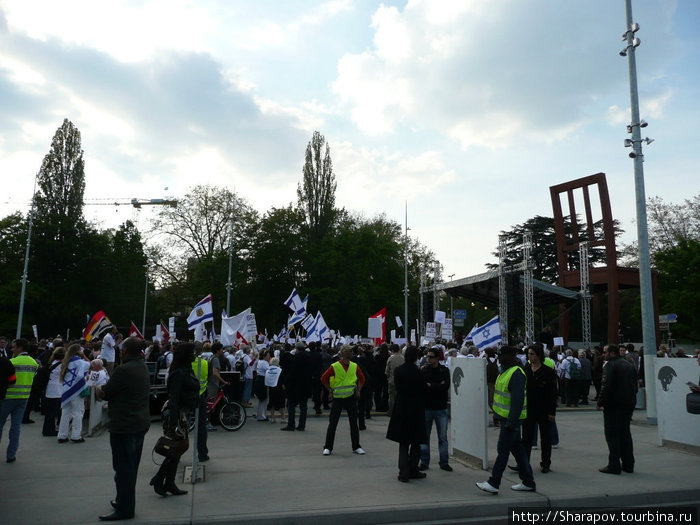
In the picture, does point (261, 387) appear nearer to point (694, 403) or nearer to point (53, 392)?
point (53, 392)

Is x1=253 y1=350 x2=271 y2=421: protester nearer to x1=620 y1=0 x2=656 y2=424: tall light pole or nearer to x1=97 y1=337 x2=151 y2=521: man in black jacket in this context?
x1=97 y1=337 x2=151 y2=521: man in black jacket

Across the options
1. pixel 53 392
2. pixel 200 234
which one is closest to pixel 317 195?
pixel 200 234

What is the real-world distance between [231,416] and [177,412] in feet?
19.9

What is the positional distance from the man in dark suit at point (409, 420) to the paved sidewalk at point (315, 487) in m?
0.26

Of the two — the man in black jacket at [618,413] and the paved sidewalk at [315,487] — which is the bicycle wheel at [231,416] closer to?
the paved sidewalk at [315,487]

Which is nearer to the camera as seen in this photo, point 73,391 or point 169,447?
point 169,447

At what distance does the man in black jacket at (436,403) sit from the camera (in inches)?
344

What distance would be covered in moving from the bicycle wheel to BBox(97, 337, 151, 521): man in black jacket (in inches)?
262

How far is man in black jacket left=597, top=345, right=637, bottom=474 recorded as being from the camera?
8.49 m

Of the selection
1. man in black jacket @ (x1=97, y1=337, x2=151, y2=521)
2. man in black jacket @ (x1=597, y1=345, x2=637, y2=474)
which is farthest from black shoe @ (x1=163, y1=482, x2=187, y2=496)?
man in black jacket @ (x1=597, y1=345, x2=637, y2=474)

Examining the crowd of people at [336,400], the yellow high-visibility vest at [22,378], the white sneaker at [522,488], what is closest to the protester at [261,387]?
the crowd of people at [336,400]

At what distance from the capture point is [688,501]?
286 inches

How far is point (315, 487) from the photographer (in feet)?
24.9

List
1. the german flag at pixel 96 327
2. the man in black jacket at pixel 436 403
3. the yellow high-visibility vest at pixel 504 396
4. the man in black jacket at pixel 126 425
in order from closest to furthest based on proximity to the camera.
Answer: the man in black jacket at pixel 126 425 → the yellow high-visibility vest at pixel 504 396 → the man in black jacket at pixel 436 403 → the german flag at pixel 96 327
